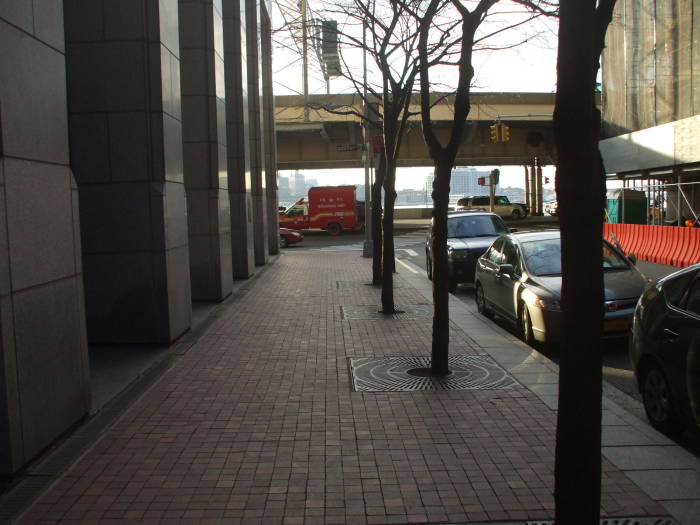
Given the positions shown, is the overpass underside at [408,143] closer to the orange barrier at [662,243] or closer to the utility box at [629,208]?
the utility box at [629,208]

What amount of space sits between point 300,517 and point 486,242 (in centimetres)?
1282

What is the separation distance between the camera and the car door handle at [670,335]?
19.2ft

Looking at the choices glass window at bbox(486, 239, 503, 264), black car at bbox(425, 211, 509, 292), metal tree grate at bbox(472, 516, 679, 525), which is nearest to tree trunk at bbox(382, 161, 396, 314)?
glass window at bbox(486, 239, 503, 264)

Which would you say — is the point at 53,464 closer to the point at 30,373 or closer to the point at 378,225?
the point at 30,373

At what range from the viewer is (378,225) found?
1634 centimetres

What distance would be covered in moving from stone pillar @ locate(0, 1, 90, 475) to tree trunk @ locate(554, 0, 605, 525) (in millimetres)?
3576

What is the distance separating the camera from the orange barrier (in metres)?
19.5

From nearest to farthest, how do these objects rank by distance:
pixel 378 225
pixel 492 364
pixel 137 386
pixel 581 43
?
1. pixel 581 43
2. pixel 137 386
3. pixel 492 364
4. pixel 378 225

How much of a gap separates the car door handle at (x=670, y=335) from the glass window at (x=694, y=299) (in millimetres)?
222

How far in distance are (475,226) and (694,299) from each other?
12.0 metres

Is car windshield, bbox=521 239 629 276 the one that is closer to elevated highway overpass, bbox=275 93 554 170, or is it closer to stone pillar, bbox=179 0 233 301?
stone pillar, bbox=179 0 233 301

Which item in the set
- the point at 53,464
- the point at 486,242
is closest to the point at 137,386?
the point at 53,464

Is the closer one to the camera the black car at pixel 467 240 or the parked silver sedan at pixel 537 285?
the parked silver sedan at pixel 537 285

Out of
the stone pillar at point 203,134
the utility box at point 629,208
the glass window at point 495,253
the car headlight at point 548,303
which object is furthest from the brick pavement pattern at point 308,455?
the utility box at point 629,208
